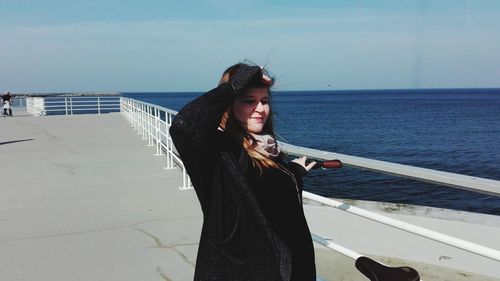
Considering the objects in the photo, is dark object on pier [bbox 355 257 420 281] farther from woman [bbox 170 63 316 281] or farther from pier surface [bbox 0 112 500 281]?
pier surface [bbox 0 112 500 281]

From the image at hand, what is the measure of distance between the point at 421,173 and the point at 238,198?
0.77 metres

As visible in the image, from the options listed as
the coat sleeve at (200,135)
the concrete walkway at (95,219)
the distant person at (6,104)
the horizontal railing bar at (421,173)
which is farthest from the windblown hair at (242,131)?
the distant person at (6,104)

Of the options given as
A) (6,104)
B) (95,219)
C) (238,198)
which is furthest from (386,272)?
(6,104)

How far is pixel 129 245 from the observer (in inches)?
160

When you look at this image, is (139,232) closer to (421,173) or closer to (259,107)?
(259,107)

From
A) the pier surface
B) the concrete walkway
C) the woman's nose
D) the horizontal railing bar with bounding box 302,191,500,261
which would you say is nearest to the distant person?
the concrete walkway

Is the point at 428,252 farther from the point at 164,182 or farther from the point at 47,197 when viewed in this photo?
the point at 47,197

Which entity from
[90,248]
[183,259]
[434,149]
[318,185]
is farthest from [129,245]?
[434,149]

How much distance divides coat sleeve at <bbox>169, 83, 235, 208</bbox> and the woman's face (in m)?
0.15

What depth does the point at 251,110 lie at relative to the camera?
1.66 metres

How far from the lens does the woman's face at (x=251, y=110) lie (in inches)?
65.3

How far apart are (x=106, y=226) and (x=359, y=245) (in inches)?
104

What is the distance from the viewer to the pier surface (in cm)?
363

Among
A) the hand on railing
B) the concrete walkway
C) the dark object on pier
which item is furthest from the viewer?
the concrete walkway
